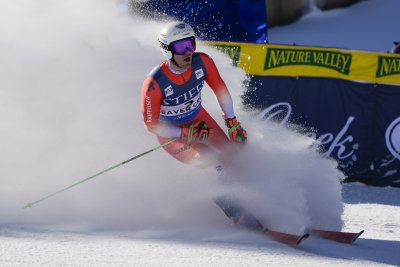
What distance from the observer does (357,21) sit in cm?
1750

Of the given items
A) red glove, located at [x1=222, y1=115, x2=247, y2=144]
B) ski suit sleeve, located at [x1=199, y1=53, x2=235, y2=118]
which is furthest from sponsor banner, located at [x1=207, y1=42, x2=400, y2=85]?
red glove, located at [x1=222, y1=115, x2=247, y2=144]

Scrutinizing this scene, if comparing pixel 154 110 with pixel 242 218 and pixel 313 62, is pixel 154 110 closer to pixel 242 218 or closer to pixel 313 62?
pixel 242 218

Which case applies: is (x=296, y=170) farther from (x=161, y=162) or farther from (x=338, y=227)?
(x=161, y=162)

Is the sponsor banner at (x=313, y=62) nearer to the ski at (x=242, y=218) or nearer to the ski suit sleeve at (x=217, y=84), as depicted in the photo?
the ski suit sleeve at (x=217, y=84)

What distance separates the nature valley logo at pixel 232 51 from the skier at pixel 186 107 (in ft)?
8.81

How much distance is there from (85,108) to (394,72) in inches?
153

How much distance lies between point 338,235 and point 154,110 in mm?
1749

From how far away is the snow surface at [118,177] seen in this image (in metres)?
5.88

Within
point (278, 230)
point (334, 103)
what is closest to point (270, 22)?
point (334, 103)

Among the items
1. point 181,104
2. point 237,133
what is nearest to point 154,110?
point 181,104

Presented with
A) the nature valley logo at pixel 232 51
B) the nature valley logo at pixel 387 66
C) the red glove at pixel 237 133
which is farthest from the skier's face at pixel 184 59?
the nature valley logo at pixel 387 66

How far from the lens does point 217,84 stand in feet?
23.4

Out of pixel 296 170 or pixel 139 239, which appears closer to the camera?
pixel 139 239

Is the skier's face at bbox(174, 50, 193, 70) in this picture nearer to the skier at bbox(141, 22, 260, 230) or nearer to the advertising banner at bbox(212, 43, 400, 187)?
the skier at bbox(141, 22, 260, 230)
